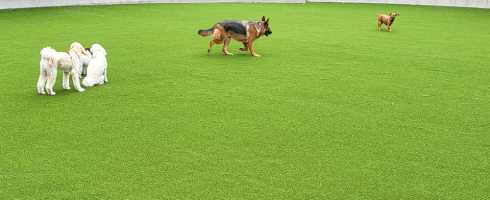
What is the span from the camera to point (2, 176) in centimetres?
444

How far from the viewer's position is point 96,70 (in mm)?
7176

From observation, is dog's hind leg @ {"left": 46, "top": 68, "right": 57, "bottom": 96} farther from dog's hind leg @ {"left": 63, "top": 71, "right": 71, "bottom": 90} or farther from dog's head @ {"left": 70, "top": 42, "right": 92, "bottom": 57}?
dog's head @ {"left": 70, "top": 42, "right": 92, "bottom": 57}

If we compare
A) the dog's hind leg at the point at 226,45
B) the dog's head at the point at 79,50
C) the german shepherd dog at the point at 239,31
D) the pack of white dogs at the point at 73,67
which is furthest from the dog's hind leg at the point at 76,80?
the dog's hind leg at the point at 226,45

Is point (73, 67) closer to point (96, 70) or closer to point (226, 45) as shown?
point (96, 70)

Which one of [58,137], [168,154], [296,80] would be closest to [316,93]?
[296,80]

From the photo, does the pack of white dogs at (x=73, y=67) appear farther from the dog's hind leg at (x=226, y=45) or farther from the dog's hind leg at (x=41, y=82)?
the dog's hind leg at (x=226, y=45)

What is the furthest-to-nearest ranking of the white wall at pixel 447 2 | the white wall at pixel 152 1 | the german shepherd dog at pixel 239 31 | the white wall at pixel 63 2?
the white wall at pixel 447 2 → the white wall at pixel 152 1 → the white wall at pixel 63 2 → the german shepherd dog at pixel 239 31

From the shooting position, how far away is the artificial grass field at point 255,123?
4.38 m

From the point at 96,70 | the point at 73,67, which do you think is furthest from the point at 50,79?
the point at 96,70

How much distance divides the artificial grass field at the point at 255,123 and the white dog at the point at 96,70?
0.51 ft

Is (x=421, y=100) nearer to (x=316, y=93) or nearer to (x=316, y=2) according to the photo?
(x=316, y=93)

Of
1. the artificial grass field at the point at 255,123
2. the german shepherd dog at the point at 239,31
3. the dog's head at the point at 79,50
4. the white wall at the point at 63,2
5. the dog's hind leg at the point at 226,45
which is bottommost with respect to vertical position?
the artificial grass field at the point at 255,123

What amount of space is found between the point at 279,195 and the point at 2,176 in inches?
82.8

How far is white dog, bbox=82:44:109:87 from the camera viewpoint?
281 inches
